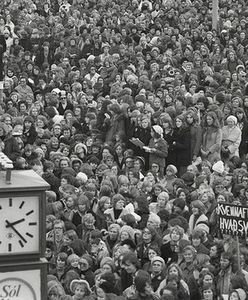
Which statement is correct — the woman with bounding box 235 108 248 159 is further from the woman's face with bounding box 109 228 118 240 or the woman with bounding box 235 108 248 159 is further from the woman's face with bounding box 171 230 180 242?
the woman's face with bounding box 171 230 180 242

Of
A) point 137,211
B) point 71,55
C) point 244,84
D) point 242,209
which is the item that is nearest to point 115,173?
point 137,211

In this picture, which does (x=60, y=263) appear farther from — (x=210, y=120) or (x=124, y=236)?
(x=210, y=120)

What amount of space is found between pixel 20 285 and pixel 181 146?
12462 mm

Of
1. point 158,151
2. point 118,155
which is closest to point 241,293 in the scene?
point 158,151

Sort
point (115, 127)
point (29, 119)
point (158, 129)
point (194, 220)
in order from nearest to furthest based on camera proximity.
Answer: point (194, 220) < point (158, 129) < point (29, 119) < point (115, 127)

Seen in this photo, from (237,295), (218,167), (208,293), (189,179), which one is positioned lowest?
(208,293)

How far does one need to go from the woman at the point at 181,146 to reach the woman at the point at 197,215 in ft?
12.7

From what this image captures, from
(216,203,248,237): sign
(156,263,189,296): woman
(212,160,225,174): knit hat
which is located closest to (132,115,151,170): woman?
(212,160,225,174): knit hat

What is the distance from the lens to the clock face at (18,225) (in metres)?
4.95

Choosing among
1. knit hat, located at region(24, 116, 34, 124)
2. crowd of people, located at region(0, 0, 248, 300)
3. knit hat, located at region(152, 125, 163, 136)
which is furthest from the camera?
knit hat, located at region(24, 116, 34, 124)

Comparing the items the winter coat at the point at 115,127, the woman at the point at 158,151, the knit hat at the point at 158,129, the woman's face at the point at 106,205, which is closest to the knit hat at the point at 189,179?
the woman at the point at 158,151

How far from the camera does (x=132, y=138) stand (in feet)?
58.8

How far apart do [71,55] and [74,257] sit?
14224 mm

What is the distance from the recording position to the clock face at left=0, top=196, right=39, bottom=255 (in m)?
4.95
